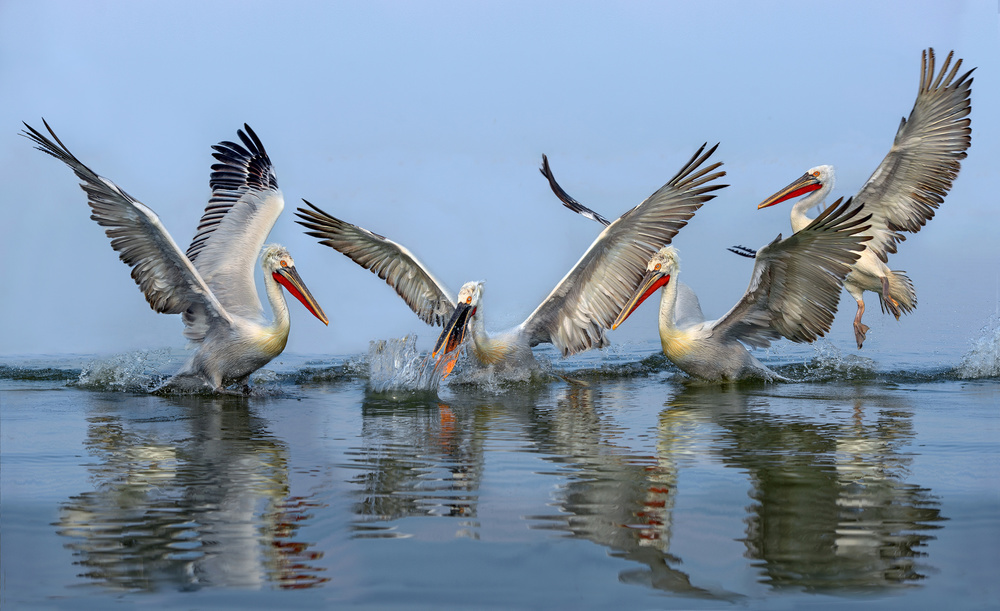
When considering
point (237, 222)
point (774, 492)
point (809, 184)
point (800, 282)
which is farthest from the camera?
point (809, 184)

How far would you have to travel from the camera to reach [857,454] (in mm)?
4910

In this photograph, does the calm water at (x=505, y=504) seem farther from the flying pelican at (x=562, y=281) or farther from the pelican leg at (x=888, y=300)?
the pelican leg at (x=888, y=300)

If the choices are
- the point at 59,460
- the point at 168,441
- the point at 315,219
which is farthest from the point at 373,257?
the point at 59,460

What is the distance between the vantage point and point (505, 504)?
3.91 meters

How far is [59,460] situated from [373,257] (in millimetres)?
4519

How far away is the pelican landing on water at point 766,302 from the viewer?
6.82m

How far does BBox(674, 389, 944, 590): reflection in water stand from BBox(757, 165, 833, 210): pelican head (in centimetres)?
425

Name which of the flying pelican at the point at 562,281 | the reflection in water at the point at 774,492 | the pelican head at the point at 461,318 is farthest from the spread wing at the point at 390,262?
the reflection in water at the point at 774,492

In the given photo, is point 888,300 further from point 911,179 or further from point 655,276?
point 655,276

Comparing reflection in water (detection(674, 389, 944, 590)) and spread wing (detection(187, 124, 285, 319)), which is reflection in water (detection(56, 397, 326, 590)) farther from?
spread wing (detection(187, 124, 285, 319))

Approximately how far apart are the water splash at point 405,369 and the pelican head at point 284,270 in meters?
0.88

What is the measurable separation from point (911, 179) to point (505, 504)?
6560mm

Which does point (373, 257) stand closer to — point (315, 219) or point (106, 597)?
point (315, 219)

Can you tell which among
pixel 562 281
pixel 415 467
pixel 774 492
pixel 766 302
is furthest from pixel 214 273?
pixel 774 492
